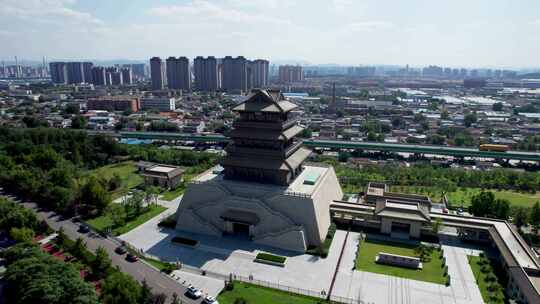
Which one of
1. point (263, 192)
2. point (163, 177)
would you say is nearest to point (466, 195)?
point (263, 192)

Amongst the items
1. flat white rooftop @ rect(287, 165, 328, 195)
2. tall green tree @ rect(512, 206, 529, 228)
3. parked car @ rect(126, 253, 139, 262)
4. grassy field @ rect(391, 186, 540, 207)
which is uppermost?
flat white rooftop @ rect(287, 165, 328, 195)

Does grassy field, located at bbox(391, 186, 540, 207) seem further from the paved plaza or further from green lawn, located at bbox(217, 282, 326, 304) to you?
green lawn, located at bbox(217, 282, 326, 304)

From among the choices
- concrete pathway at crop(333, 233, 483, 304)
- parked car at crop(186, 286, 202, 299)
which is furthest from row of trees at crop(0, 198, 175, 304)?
concrete pathway at crop(333, 233, 483, 304)

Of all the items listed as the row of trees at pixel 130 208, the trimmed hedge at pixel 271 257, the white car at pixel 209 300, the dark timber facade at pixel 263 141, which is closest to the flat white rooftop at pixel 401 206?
the dark timber facade at pixel 263 141

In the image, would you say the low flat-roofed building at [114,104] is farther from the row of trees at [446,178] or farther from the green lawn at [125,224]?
the row of trees at [446,178]

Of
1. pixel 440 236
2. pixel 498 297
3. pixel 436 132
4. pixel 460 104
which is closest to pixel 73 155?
pixel 440 236

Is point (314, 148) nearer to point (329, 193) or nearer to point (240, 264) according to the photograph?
point (329, 193)
